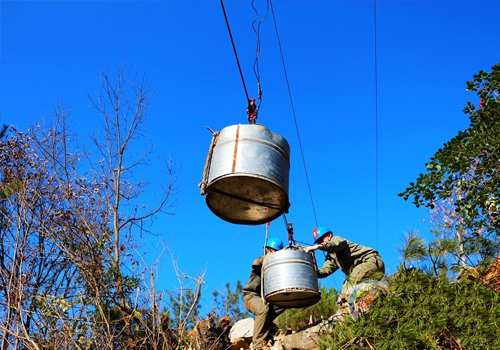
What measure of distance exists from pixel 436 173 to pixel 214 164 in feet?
16.6

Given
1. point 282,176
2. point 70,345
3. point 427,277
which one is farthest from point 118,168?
point 282,176

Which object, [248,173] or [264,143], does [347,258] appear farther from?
[248,173]

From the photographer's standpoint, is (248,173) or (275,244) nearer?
(248,173)

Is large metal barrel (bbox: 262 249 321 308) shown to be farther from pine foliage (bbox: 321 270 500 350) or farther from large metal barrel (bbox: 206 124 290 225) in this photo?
large metal barrel (bbox: 206 124 290 225)

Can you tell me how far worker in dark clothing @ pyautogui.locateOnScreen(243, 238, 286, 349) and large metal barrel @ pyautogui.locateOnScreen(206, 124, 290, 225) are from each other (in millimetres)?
3279

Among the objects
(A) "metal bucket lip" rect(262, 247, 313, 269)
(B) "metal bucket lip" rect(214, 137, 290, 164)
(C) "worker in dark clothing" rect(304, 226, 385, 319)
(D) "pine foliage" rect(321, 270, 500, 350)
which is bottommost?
(D) "pine foliage" rect(321, 270, 500, 350)

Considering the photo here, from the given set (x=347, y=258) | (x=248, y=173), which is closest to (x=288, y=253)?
(x=347, y=258)

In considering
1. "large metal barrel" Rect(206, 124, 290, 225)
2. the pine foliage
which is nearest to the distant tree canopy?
the pine foliage

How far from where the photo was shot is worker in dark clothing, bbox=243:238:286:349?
7445 millimetres

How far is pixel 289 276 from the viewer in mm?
6082

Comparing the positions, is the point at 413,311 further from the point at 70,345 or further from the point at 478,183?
the point at 70,345

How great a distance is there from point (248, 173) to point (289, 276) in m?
2.85

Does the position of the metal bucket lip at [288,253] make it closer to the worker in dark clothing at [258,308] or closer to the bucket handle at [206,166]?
the worker in dark clothing at [258,308]

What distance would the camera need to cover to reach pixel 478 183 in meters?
7.52
